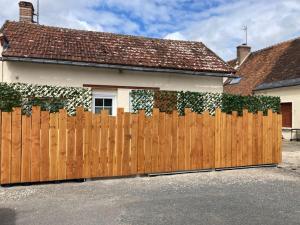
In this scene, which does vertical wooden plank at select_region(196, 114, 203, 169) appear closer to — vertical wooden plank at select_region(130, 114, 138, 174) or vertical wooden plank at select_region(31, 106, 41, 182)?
vertical wooden plank at select_region(130, 114, 138, 174)

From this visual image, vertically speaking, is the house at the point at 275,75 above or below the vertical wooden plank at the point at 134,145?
above

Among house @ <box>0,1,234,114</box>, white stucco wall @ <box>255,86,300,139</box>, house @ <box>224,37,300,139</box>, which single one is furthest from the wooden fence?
house @ <box>224,37,300,139</box>

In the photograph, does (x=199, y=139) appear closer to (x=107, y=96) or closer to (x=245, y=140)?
(x=245, y=140)

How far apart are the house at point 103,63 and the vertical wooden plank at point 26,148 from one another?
5123mm

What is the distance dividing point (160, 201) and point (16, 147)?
350cm

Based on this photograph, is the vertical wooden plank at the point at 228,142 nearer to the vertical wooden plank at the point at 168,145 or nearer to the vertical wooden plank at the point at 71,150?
the vertical wooden plank at the point at 168,145

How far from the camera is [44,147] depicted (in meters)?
Result: 8.21

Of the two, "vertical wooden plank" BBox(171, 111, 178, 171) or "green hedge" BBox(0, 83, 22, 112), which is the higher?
"green hedge" BBox(0, 83, 22, 112)

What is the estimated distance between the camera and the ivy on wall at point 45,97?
10117mm

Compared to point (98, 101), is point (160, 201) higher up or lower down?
lower down

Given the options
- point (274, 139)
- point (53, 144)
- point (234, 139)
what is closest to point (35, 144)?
point (53, 144)

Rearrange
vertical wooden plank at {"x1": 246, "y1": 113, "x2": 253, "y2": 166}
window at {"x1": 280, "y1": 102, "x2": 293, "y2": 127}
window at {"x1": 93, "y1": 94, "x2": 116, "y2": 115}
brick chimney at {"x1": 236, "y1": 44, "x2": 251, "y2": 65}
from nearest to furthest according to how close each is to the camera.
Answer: vertical wooden plank at {"x1": 246, "y1": 113, "x2": 253, "y2": 166}
window at {"x1": 93, "y1": 94, "x2": 116, "y2": 115}
window at {"x1": 280, "y1": 102, "x2": 293, "y2": 127}
brick chimney at {"x1": 236, "y1": 44, "x2": 251, "y2": 65}

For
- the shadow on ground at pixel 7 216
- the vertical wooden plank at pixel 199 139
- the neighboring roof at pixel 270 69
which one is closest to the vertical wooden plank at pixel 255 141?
the vertical wooden plank at pixel 199 139

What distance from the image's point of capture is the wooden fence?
805 centimetres
